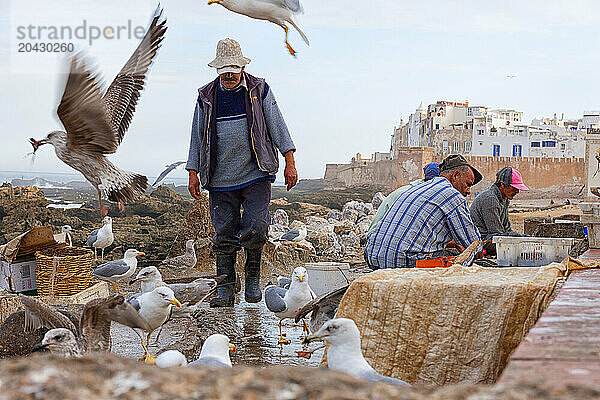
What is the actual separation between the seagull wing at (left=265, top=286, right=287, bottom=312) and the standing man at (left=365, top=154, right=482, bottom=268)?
2.38 feet

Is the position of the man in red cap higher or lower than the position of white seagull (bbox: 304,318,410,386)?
higher

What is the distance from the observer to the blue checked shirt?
475 centimetres

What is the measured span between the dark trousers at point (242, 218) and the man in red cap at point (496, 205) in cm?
209

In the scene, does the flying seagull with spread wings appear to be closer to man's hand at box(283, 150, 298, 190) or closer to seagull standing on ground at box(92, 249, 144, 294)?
seagull standing on ground at box(92, 249, 144, 294)

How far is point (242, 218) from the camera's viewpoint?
5.97 metres

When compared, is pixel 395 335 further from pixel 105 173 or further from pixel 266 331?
pixel 105 173

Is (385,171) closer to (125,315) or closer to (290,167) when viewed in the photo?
(290,167)

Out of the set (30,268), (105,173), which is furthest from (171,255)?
(30,268)

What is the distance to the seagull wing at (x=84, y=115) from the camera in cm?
769

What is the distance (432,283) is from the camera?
3.39 m

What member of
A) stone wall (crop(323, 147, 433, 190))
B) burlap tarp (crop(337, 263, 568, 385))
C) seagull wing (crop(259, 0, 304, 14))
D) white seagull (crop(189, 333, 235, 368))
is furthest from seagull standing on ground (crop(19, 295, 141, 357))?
stone wall (crop(323, 147, 433, 190))

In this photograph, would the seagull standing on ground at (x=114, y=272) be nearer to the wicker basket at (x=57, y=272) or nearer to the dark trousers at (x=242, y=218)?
the wicker basket at (x=57, y=272)

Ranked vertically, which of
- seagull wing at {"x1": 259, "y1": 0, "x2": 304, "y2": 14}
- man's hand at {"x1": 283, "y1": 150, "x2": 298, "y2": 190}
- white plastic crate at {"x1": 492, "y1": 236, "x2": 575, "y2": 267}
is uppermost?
seagull wing at {"x1": 259, "y1": 0, "x2": 304, "y2": 14}

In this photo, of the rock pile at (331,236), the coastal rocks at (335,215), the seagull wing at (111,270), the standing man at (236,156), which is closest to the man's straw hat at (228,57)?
the standing man at (236,156)
